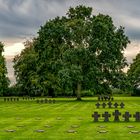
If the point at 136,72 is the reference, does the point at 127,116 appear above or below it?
below

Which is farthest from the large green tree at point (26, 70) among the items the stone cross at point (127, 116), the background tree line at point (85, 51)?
the stone cross at point (127, 116)

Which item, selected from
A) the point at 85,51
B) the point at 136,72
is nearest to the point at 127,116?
the point at 85,51

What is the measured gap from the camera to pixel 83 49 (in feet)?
239

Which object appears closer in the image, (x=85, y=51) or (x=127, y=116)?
(x=127, y=116)

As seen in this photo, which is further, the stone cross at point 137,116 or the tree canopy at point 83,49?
the tree canopy at point 83,49

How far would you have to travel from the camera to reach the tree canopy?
72.6 metres

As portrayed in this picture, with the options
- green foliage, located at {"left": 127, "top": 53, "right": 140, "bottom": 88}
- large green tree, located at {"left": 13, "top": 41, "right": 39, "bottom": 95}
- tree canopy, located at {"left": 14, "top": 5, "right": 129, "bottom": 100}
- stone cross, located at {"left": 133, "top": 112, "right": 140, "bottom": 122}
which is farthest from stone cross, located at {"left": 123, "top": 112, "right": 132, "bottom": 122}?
green foliage, located at {"left": 127, "top": 53, "right": 140, "bottom": 88}

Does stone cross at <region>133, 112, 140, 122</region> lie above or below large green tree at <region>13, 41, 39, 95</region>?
below

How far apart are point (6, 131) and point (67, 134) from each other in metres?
3.59

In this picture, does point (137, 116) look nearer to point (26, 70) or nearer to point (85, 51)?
point (85, 51)

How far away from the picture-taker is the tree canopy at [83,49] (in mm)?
72625

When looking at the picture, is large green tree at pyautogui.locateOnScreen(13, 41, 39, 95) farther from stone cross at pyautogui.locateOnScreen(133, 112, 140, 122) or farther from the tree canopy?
stone cross at pyautogui.locateOnScreen(133, 112, 140, 122)

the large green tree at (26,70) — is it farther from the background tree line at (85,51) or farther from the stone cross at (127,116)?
the stone cross at (127,116)

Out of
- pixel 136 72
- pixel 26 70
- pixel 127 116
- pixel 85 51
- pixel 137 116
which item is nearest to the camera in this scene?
pixel 137 116
